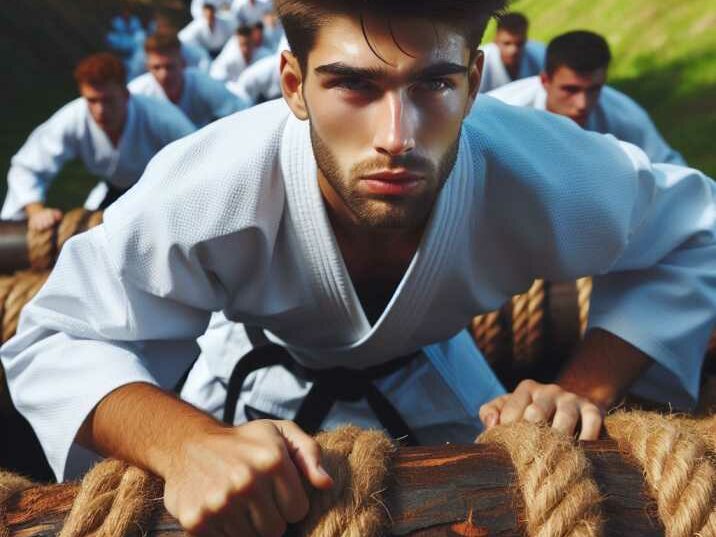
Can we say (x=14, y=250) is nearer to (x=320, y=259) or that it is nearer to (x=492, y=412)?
(x=320, y=259)

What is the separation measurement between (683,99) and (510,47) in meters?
1.82

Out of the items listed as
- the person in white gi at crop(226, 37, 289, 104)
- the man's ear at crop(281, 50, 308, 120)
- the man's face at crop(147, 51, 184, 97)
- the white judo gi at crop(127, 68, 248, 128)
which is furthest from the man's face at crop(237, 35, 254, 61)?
the man's ear at crop(281, 50, 308, 120)

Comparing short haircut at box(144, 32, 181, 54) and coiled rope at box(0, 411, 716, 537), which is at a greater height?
coiled rope at box(0, 411, 716, 537)

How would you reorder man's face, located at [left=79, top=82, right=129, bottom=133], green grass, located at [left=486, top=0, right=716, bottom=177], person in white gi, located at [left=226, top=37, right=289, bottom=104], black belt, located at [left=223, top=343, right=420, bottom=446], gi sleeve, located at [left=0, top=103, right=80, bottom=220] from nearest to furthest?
black belt, located at [left=223, top=343, right=420, bottom=446], gi sleeve, located at [left=0, top=103, right=80, bottom=220], man's face, located at [left=79, top=82, right=129, bottom=133], green grass, located at [left=486, top=0, right=716, bottom=177], person in white gi, located at [left=226, top=37, right=289, bottom=104]

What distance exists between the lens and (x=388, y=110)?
4.13ft

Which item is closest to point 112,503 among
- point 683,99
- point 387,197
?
point 387,197

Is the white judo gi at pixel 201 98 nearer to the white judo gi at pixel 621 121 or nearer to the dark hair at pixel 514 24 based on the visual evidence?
the dark hair at pixel 514 24

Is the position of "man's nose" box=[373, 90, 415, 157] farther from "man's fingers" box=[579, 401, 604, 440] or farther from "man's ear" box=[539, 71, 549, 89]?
"man's ear" box=[539, 71, 549, 89]

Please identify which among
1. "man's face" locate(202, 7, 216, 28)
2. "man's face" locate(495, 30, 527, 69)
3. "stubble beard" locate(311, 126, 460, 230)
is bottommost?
"man's face" locate(202, 7, 216, 28)

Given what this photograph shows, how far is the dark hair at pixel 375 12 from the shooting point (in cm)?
124

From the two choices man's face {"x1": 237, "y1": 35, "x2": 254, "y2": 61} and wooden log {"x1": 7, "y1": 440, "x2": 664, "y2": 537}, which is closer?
wooden log {"x1": 7, "y1": 440, "x2": 664, "y2": 537}

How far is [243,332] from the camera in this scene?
1902 millimetres

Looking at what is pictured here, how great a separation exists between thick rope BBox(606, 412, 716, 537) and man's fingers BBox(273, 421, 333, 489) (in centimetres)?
30

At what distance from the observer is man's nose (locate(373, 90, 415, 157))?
125 centimetres
